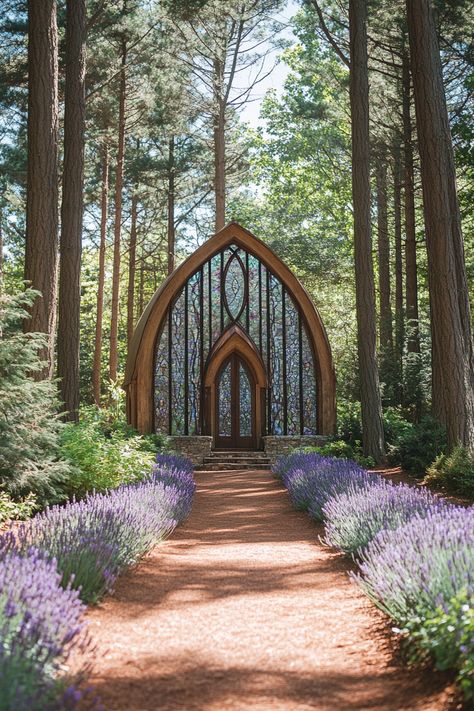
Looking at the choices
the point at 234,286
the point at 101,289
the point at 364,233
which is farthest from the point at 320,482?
the point at 101,289

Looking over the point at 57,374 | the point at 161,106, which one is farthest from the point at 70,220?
the point at 161,106

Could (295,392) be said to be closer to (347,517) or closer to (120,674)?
(347,517)

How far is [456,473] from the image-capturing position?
10461 millimetres

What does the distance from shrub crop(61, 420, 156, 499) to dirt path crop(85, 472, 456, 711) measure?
2214 mm

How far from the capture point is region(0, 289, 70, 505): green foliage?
7.57 m

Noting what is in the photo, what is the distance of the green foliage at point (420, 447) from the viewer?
13.1 metres

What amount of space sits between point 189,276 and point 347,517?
519 inches

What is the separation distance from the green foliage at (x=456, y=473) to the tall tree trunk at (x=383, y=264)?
10.0 m

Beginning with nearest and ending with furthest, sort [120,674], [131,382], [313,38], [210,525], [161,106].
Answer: [120,674]
[210,525]
[131,382]
[161,106]
[313,38]

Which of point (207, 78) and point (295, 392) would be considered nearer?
point (295, 392)

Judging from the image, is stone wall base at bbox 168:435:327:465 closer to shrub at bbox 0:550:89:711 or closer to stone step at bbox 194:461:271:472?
stone step at bbox 194:461:271:472

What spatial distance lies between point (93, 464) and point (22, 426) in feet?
4.86

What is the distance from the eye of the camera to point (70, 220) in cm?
1270

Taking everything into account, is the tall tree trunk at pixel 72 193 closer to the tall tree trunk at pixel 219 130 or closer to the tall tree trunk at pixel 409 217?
the tall tree trunk at pixel 409 217
